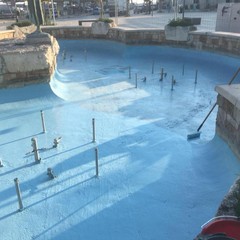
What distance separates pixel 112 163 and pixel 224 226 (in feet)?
11.2

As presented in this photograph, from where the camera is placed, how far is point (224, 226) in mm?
3258

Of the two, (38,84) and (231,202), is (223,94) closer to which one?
(231,202)

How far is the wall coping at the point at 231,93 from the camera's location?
5.47 metres

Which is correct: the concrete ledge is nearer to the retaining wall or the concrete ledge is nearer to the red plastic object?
the red plastic object

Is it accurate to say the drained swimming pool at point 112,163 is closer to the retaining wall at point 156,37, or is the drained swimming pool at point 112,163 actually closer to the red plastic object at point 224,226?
the red plastic object at point 224,226

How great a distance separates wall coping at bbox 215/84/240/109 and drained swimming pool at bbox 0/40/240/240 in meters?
1.07

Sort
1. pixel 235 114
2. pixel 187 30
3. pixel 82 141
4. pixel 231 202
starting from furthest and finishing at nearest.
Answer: pixel 187 30 < pixel 82 141 < pixel 235 114 < pixel 231 202

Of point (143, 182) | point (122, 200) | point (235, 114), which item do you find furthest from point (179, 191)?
point (235, 114)

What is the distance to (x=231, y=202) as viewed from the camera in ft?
12.0

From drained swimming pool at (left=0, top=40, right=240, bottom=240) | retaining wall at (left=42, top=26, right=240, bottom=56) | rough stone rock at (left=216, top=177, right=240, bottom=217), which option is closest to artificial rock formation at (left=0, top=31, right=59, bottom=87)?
drained swimming pool at (left=0, top=40, right=240, bottom=240)

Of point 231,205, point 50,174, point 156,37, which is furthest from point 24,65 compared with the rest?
point 156,37

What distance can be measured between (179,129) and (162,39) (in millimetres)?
12077

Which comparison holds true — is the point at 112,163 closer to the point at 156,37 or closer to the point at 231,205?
the point at 231,205

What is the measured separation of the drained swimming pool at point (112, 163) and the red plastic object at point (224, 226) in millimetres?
Answer: 1212
